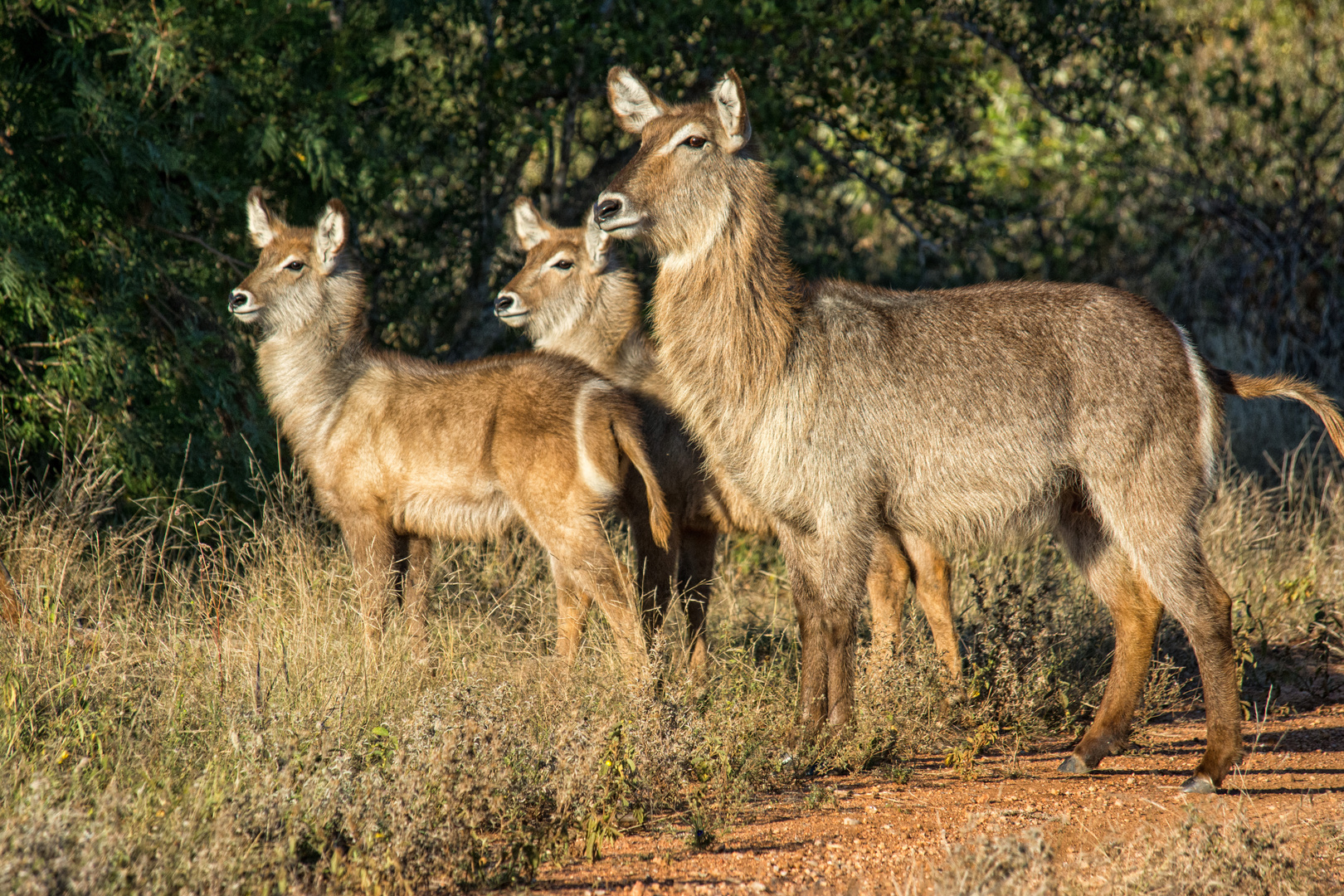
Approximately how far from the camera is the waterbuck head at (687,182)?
4828 millimetres

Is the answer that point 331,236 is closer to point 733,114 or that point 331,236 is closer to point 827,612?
point 733,114

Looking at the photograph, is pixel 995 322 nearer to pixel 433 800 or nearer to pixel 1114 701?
pixel 1114 701

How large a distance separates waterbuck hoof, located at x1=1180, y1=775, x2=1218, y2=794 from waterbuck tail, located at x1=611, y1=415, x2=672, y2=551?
2.31m

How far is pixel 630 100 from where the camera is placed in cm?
545

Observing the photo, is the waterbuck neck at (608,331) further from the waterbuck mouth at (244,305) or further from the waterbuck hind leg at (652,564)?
the waterbuck mouth at (244,305)

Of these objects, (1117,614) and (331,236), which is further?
(331,236)

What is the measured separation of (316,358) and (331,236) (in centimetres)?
68

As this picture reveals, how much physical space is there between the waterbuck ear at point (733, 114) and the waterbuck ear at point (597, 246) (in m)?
1.65

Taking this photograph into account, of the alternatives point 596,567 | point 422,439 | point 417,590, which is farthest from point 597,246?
point 417,590

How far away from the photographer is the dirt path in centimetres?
351

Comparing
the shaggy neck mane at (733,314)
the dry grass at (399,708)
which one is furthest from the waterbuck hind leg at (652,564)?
the shaggy neck mane at (733,314)

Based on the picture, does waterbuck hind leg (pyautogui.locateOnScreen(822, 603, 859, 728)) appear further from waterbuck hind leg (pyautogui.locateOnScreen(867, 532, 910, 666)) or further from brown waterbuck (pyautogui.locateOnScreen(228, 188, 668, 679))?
waterbuck hind leg (pyautogui.locateOnScreen(867, 532, 910, 666))

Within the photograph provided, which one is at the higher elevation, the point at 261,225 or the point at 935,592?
the point at 261,225

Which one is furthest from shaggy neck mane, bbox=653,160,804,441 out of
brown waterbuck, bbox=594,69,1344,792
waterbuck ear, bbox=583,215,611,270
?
waterbuck ear, bbox=583,215,611,270
